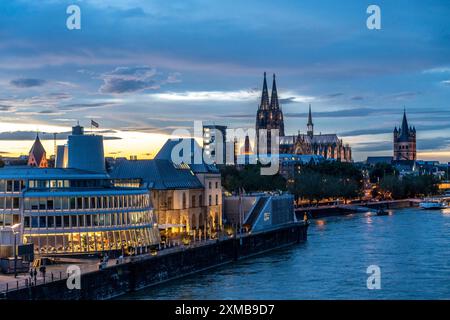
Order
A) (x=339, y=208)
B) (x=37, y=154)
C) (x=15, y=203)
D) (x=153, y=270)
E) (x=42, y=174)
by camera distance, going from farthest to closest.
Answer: (x=37, y=154) → (x=339, y=208) → (x=42, y=174) → (x=15, y=203) → (x=153, y=270)

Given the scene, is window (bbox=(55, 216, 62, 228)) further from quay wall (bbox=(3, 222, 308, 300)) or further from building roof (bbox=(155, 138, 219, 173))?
building roof (bbox=(155, 138, 219, 173))

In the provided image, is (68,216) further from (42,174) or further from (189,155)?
(189,155)

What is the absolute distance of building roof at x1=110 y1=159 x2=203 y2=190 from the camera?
7044 centimetres

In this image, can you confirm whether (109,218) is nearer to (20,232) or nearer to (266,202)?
(20,232)

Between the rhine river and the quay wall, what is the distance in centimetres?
82

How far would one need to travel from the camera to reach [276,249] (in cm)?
7256

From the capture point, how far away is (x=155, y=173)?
71125 millimetres

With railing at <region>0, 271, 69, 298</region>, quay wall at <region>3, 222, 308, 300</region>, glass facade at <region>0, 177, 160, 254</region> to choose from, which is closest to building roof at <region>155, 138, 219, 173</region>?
quay wall at <region>3, 222, 308, 300</region>

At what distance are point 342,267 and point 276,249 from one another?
18.0 m

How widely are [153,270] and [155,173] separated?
23.4 m

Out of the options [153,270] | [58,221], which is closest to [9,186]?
[58,221]

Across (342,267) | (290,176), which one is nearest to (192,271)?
(342,267)

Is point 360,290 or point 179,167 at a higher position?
point 179,167
